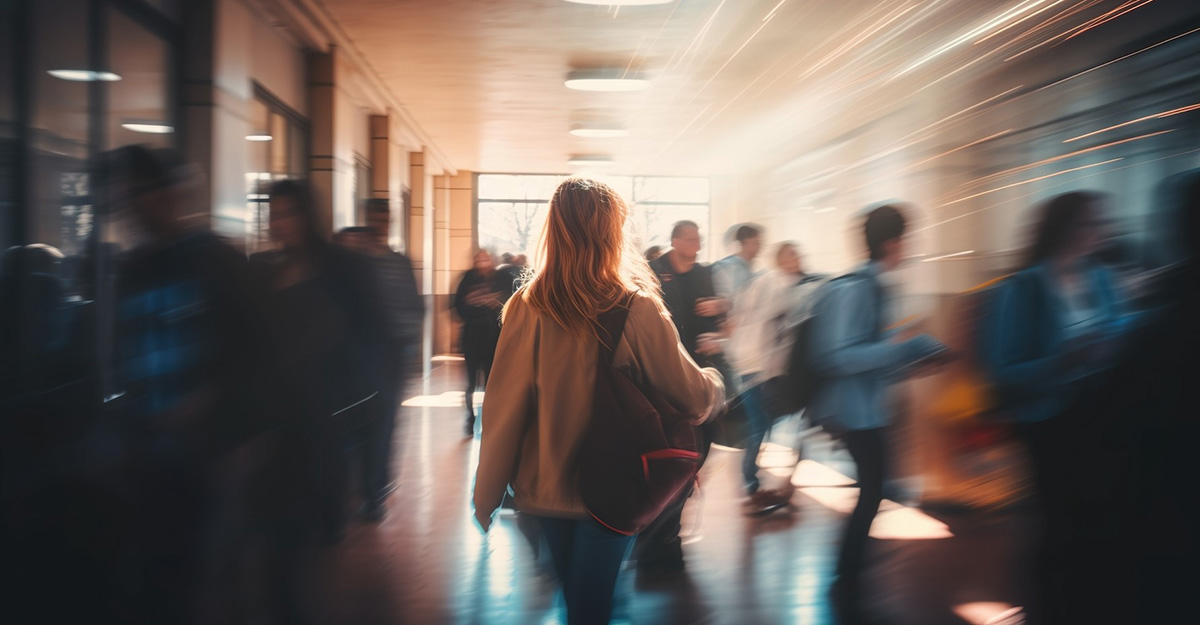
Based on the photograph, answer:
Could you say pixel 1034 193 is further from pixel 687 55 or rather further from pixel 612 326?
pixel 687 55

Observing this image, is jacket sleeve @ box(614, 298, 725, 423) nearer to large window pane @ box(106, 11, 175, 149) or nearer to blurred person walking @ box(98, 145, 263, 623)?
blurred person walking @ box(98, 145, 263, 623)

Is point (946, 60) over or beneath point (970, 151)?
over

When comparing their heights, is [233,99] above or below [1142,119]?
above

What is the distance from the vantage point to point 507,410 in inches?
86.3

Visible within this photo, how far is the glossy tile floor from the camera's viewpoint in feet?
11.7

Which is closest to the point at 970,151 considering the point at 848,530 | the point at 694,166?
the point at 848,530

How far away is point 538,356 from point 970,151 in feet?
14.7

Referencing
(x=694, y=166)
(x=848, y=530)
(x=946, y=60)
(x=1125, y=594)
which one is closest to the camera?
(x=1125, y=594)

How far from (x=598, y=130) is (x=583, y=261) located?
1131 centimetres

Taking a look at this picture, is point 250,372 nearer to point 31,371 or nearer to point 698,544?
point 31,371

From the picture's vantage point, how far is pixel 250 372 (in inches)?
94.9

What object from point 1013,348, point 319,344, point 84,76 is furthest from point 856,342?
point 84,76

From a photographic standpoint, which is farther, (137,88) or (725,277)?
(725,277)

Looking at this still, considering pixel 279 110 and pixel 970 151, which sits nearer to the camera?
pixel 970 151
